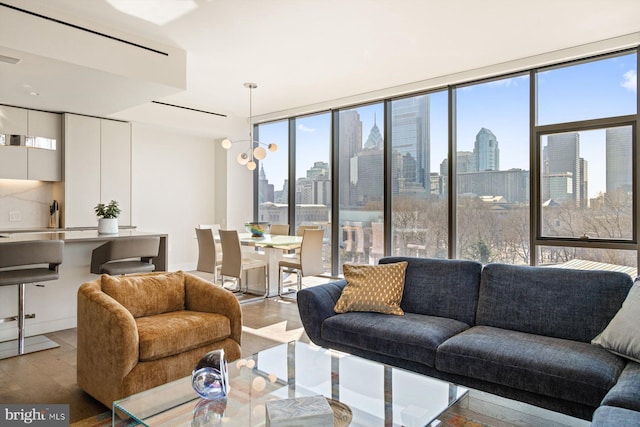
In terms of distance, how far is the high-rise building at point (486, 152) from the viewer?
4969 millimetres

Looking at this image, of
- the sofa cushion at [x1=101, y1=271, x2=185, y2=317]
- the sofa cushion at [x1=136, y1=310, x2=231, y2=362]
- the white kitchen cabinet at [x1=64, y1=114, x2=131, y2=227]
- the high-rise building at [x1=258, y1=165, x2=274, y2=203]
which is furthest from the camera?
the high-rise building at [x1=258, y1=165, x2=274, y2=203]

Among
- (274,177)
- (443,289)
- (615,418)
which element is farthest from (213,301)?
(274,177)

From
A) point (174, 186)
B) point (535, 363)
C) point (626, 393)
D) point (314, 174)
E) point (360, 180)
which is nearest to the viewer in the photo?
point (626, 393)

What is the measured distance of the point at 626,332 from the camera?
215 cm

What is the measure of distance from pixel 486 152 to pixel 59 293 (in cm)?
477

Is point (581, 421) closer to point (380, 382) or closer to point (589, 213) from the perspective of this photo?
point (380, 382)

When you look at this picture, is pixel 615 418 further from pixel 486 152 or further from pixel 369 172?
pixel 369 172

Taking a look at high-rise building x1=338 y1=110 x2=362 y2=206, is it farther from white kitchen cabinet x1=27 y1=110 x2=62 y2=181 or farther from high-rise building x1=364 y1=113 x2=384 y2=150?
white kitchen cabinet x1=27 y1=110 x2=62 y2=181

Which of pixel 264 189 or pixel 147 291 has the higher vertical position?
pixel 264 189

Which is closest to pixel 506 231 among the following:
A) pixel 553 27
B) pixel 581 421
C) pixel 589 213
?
pixel 589 213

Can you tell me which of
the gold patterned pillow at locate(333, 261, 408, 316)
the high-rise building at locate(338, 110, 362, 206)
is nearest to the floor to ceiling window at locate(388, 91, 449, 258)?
the high-rise building at locate(338, 110, 362, 206)

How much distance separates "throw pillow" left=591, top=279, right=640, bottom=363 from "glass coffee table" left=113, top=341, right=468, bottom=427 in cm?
89

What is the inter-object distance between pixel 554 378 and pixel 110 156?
5.98 m

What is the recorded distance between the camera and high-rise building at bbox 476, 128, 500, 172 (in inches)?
Result: 196
